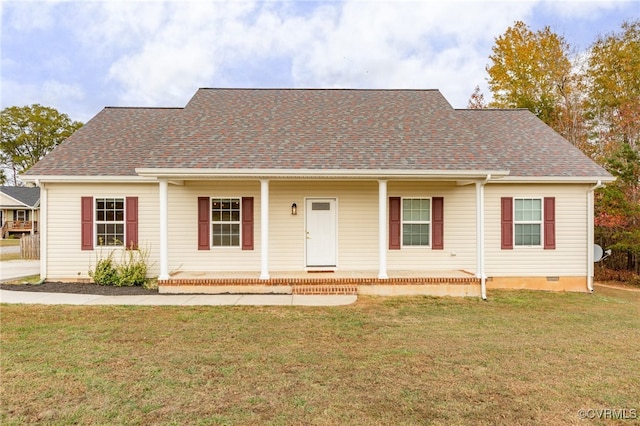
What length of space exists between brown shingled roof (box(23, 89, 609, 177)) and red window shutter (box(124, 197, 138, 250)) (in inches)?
34.1

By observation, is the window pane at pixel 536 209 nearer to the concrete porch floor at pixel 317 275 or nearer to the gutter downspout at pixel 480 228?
the gutter downspout at pixel 480 228

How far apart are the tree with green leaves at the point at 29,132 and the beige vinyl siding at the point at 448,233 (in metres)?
46.8

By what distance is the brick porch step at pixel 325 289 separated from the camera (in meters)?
8.30

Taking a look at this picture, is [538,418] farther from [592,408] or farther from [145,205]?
[145,205]

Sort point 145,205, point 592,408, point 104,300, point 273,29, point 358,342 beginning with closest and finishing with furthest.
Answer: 1. point 592,408
2. point 358,342
3. point 104,300
4. point 145,205
5. point 273,29

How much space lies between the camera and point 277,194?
977 centimetres

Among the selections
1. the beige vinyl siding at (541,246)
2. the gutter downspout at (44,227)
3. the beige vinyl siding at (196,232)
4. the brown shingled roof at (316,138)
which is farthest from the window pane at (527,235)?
the gutter downspout at (44,227)

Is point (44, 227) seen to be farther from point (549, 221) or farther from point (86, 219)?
point (549, 221)

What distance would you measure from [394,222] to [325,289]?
9.28 ft

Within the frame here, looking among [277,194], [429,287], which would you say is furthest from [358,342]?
[277,194]

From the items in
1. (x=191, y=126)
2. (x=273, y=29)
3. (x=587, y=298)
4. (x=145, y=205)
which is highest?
(x=273, y=29)

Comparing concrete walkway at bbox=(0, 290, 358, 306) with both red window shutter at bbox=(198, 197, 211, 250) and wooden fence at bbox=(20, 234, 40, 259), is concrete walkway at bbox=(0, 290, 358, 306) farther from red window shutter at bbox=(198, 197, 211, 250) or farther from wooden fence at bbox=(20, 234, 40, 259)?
wooden fence at bbox=(20, 234, 40, 259)

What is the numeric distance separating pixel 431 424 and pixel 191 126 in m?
9.32

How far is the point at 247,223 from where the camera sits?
382 inches
